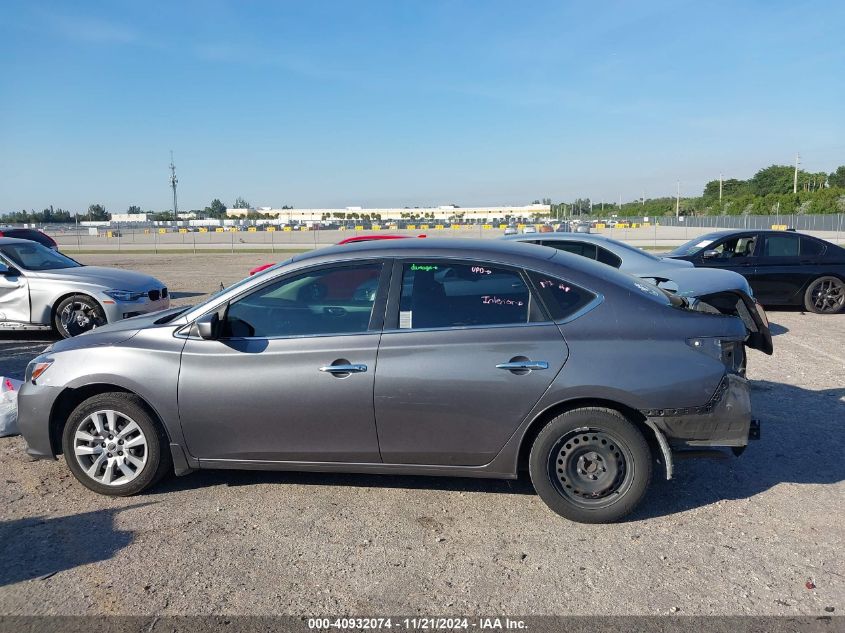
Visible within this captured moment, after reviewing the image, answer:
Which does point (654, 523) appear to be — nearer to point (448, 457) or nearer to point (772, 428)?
point (448, 457)

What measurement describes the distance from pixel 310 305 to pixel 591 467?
208 centimetres

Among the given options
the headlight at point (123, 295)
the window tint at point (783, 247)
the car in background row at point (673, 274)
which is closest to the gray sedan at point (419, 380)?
the car in background row at point (673, 274)

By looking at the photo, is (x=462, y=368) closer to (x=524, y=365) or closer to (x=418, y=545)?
(x=524, y=365)

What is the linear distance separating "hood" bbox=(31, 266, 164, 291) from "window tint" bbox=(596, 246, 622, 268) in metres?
6.51

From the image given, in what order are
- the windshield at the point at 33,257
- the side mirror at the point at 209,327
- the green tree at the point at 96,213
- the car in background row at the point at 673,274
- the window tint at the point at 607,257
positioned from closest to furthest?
the side mirror at the point at 209,327
the car in background row at the point at 673,274
the window tint at the point at 607,257
the windshield at the point at 33,257
the green tree at the point at 96,213

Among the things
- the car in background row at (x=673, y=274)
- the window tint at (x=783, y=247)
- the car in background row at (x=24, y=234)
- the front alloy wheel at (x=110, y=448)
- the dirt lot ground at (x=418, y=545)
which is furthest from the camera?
the car in background row at (x=24, y=234)

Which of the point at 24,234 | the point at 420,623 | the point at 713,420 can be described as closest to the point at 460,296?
the point at 713,420

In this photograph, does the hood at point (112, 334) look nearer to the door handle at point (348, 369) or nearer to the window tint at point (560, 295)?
the door handle at point (348, 369)

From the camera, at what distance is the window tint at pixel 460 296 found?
161 inches

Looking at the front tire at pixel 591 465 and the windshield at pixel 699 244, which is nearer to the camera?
the front tire at pixel 591 465

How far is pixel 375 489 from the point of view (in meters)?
4.54

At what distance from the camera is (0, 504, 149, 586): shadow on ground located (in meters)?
3.60

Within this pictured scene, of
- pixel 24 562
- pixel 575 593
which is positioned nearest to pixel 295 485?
pixel 24 562

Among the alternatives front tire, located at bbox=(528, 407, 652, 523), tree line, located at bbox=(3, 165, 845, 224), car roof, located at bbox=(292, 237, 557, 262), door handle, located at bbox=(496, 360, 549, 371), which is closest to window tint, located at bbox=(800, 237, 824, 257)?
car roof, located at bbox=(292, 237, 557, 262)
